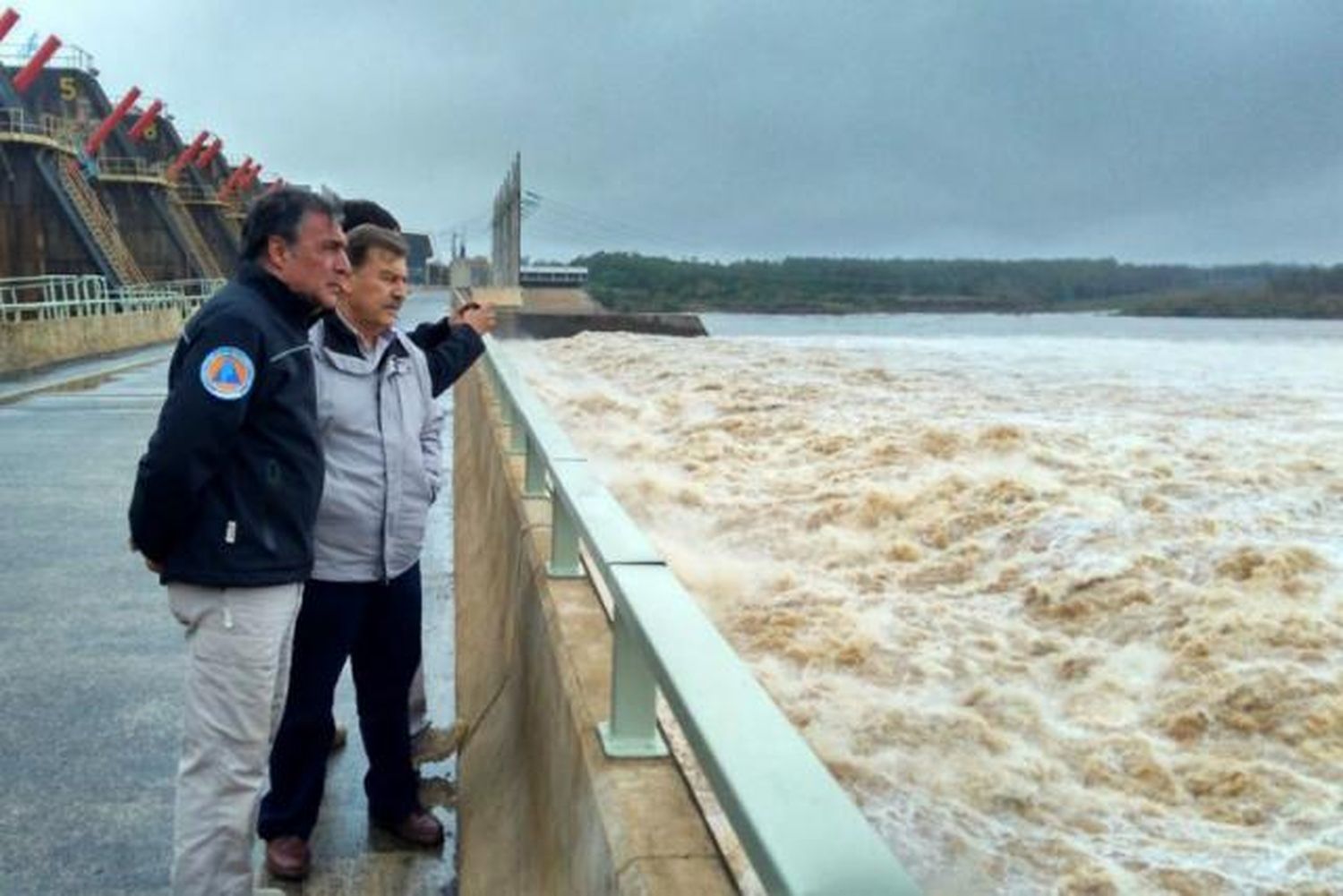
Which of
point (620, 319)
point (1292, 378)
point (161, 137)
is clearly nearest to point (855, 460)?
point (1292, 378)

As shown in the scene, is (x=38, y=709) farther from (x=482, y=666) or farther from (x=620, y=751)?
(x=620, y=751)

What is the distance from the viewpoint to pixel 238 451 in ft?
10.7

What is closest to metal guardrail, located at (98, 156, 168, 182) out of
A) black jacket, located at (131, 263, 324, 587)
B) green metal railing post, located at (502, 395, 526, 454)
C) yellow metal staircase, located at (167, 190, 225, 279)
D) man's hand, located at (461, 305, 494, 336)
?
yellow metal staircase, located at (167, 190, 225, 279)

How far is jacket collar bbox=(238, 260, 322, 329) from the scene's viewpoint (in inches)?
131

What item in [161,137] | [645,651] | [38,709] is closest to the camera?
[645,651]

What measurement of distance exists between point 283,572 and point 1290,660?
4983mm

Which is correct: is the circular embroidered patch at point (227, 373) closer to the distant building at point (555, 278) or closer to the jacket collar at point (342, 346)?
the jacket collar at point (342, 346)

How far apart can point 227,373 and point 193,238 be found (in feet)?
226

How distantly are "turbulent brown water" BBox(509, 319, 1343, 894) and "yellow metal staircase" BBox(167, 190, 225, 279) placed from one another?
5267cm

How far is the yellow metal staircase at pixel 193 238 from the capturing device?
6238 centimetres

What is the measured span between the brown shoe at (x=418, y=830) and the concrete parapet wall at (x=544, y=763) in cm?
9

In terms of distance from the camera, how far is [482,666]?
568 centimetres

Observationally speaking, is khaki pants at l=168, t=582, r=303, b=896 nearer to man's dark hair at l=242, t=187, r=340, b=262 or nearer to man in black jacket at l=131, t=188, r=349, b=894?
man in black jacket at l=131, t=188, r=349, b=894

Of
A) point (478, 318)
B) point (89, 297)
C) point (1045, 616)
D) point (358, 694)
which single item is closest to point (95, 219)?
point (89, 297)
